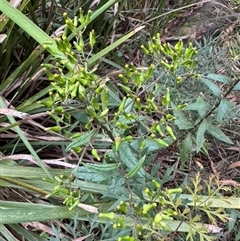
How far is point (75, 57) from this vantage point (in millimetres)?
852

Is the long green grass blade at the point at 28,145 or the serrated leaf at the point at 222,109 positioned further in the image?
the long green grass blade at the point at 28,145

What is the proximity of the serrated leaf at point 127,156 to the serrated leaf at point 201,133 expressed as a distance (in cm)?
18

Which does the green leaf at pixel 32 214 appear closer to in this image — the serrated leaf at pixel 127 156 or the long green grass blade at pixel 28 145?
the long green grass blade at pixel 28 145

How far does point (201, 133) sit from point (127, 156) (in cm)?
22

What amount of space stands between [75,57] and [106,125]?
0.14m

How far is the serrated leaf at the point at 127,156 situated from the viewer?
0.99 m

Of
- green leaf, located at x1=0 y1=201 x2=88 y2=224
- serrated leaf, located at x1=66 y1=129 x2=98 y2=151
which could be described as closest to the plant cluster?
serrated leaf, located at x1=66 y1=129 x2=98 y2=151

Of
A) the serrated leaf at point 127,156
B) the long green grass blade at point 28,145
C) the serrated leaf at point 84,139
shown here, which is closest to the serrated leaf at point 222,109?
the serrated leaf at point 127,156

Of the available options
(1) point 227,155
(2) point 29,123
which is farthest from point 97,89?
(1) point 227,155

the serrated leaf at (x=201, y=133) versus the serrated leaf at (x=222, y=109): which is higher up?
the serrated leaf at (x=222, y=109)

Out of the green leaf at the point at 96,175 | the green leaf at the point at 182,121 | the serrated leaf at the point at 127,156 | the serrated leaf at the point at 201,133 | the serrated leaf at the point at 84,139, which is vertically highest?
the serrated leaf at the point at 84,139

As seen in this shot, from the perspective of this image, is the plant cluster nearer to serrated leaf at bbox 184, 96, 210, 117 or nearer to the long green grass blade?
serrated leaf at bbox 184, 96, 210, 117

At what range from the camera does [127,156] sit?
992 millimetres

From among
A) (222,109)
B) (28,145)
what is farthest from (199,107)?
(28,145)
